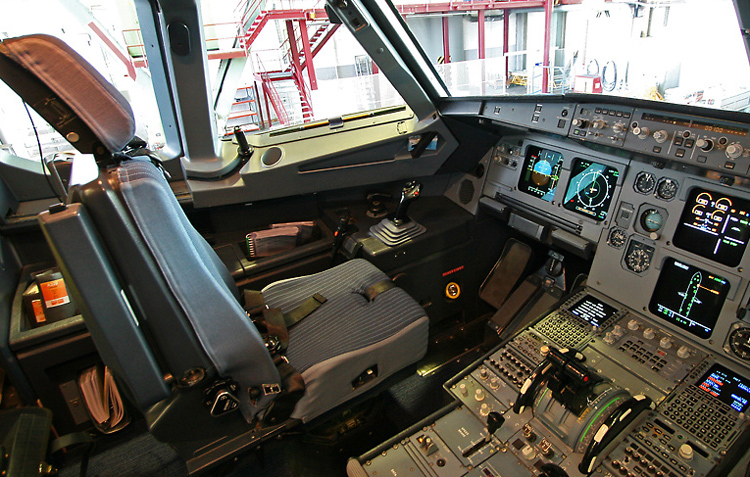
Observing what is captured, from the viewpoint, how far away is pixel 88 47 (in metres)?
3.31

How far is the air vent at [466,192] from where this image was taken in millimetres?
2598

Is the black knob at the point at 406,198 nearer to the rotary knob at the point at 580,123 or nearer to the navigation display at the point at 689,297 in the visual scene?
the rotary knob at the point at 580,123

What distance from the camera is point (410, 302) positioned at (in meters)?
1.76

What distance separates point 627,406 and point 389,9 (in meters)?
1.98

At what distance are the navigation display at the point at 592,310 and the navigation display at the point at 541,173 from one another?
562mm

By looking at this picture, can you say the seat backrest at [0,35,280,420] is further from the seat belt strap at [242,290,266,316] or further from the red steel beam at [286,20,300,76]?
the red steel beam at [286,20,300,76]

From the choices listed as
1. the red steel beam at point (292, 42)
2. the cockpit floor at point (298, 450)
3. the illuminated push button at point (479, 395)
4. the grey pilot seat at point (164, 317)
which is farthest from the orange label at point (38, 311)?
the red steel beam at point (292, 42)

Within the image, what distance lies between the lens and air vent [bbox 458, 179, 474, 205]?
8.52ft

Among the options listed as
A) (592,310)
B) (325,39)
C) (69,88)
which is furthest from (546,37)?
(325,39)

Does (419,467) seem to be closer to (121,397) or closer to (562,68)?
(121,397)

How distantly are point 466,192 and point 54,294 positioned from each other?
2228mm

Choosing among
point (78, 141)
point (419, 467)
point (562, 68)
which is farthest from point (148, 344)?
point (562, 68)

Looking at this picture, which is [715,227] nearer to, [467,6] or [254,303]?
[254,303]

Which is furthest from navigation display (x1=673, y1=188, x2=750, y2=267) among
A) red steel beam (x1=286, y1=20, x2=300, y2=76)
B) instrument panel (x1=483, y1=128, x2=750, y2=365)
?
red steel beam (x1=286, y1=20, x2=300, y2=76)
